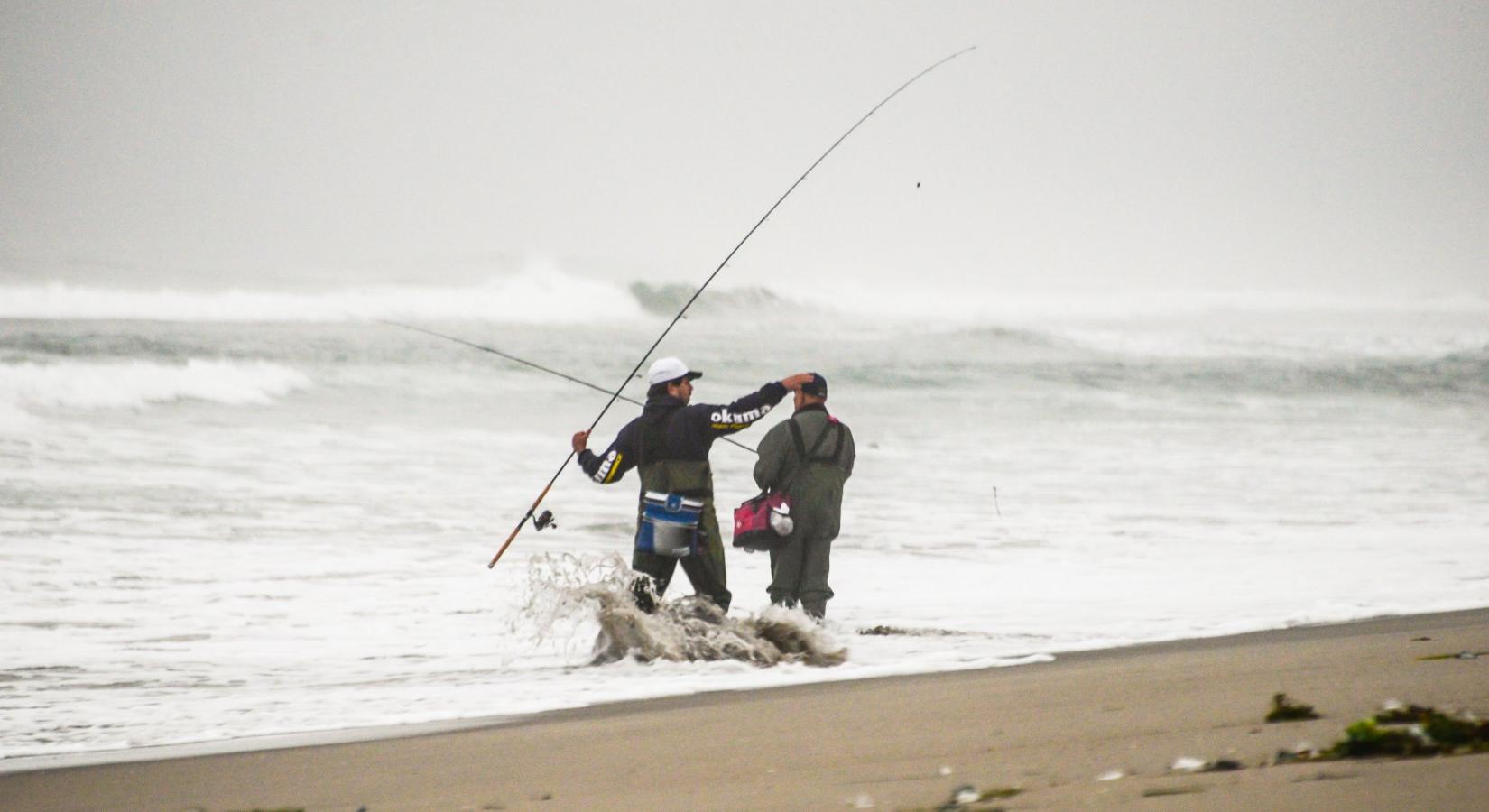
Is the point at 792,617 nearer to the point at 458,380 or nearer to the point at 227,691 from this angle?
the point at 227,691

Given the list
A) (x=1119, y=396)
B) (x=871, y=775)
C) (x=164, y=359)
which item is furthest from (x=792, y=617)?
(x=1119, y=396)

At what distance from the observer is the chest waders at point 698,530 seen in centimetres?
622

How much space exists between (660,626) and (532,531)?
6513 mm

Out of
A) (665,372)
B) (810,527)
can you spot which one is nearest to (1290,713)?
(665,372)

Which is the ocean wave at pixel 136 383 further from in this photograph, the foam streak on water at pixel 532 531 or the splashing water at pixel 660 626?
the splashing water at pixel 660 626

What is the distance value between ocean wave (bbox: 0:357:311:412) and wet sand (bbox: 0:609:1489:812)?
60.1 ft

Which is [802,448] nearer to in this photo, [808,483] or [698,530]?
[808,483]

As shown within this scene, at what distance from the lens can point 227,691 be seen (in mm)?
6004

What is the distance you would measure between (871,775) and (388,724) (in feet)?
7.38

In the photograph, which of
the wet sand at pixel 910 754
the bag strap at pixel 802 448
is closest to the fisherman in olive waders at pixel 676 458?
the bag strap at pixel 802 448

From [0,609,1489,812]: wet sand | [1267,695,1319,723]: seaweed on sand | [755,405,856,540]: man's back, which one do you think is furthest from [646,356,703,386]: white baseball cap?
[1267,695,1319,723]: seaweed on sand

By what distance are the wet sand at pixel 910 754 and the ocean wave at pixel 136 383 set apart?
1831 centimetres

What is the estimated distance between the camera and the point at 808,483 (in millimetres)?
7031

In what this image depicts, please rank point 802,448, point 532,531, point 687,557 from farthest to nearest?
point 532,531 → point 802,448 → point 687,557
